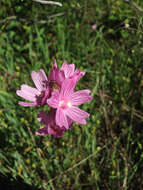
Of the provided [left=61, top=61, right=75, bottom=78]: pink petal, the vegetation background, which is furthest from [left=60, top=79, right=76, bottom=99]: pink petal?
the vegetation background

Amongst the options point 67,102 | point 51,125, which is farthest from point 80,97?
point 51,125

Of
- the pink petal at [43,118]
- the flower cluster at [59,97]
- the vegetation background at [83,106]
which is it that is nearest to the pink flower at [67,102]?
the flower cluster at [59,97]

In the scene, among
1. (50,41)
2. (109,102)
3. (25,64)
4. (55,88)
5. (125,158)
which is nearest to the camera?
(55,88)

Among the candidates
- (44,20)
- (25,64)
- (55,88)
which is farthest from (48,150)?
(44,20)

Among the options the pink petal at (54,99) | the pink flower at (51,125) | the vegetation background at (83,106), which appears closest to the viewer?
the pink petal at (54,99)

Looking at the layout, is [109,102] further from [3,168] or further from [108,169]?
[3,168]

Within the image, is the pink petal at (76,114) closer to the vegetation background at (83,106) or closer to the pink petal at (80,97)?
the pink petal at (80,97)

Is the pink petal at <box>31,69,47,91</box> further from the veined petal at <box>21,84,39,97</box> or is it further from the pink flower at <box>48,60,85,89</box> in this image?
the pink flower at <box>48,60,85,89</box>
